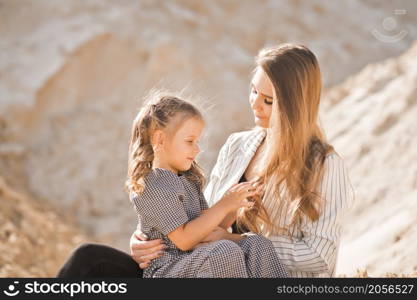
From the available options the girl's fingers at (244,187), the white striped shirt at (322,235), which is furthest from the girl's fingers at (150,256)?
the white striped shirt at (322,235)

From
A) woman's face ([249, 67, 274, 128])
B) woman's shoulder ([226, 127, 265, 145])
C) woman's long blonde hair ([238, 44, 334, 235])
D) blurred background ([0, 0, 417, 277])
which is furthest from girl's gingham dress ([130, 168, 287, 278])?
blurred background ([0, 0, 417, 277])

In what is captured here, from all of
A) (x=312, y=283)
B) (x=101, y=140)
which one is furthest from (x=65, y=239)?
(x=312, y=283)

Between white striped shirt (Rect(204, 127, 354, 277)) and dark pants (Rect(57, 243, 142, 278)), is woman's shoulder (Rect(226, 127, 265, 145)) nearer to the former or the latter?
white striped shirt (Rect(204, 127, 354, 277))

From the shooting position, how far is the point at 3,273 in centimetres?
464

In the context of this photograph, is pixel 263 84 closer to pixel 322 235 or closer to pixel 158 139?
pixel 158 139

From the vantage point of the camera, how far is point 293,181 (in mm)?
2932

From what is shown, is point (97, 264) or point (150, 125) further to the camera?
point (150, 125)

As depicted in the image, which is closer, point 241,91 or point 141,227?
point 141,227

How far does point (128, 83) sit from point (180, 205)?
6486 mm

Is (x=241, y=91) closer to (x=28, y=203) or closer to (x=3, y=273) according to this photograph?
(x=28, y=203)

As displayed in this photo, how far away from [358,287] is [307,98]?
33.4 inches

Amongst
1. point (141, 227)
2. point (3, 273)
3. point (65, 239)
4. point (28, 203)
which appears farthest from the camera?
point (28, 203)

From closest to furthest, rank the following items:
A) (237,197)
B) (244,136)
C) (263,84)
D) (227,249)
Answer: (227,249) → (237,197) → (263,84) → (244,136)

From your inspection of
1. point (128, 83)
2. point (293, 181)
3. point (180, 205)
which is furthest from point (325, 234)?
point (128, 83)
